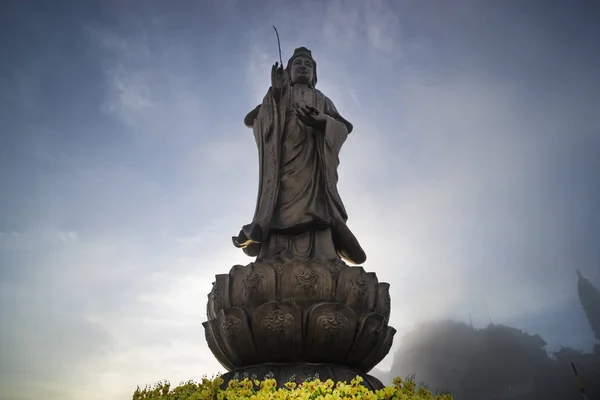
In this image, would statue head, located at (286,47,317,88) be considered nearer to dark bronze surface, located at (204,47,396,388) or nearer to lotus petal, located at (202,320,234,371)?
dark bronze surface, located at (204,47,396,388)

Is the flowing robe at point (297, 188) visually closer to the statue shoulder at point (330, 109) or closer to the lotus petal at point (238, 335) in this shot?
the statue shoulder at point (330, 109)

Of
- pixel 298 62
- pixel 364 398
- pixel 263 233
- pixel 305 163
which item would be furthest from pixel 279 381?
pixel 298 62

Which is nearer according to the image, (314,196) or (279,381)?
(279,381)

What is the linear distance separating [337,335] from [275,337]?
0.53 meters

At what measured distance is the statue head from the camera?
258 inches

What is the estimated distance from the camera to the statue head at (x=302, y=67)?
A: 654cm

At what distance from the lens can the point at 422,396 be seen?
10.8ft

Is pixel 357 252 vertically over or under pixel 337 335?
over

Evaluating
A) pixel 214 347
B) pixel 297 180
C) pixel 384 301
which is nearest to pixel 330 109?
pixel 297 180

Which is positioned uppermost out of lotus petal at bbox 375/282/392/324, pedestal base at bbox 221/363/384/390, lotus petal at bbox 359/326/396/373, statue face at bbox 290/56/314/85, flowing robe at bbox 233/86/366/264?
statue face at bbox 290/56/314/85

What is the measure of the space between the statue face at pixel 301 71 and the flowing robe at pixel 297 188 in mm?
255

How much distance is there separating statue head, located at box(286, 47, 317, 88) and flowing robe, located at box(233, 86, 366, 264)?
27cm

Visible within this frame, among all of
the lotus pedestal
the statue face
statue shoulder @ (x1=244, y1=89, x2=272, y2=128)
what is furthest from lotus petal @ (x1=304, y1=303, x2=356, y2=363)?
the statue face

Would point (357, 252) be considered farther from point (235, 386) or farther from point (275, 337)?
point (235, 386)
